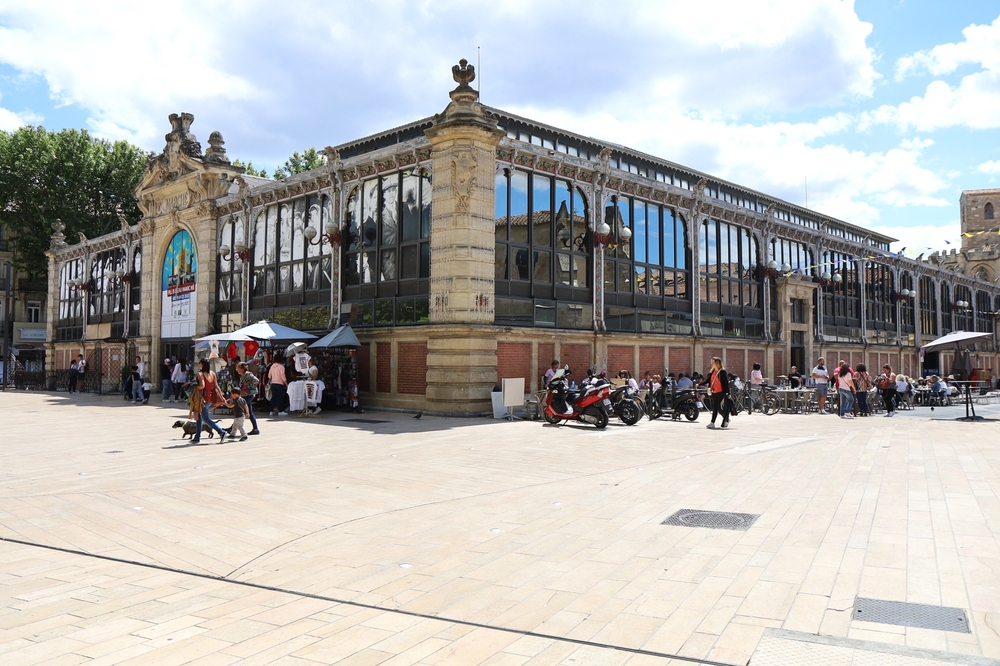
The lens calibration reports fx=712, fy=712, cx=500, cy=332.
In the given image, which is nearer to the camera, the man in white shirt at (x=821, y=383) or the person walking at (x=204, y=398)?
the person walking at (x=204, y=398)

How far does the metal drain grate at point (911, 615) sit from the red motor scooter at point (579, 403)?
12.7 m

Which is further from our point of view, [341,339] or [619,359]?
[619,359]

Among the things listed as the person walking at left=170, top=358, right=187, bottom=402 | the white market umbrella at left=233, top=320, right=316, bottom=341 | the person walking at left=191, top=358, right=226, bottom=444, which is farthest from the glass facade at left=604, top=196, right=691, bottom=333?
the person walking at left=170, top=358, right=187, bottom=402

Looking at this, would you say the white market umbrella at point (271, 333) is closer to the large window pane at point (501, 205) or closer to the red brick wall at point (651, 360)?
the large window pane at point (501, 205)

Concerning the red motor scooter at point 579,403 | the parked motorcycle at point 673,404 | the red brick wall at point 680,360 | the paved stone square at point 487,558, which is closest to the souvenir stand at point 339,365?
the red motor scooter at point 579,403

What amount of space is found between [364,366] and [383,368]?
105 centimetres

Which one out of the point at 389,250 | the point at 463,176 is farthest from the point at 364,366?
the point at 463,176

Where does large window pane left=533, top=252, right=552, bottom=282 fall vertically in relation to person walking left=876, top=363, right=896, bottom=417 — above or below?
above

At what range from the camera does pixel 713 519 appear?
7.33 meters

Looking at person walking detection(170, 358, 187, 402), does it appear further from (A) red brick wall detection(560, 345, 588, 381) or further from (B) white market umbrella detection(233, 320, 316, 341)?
(A) red brick wall detection(560, 345, 588, 381)

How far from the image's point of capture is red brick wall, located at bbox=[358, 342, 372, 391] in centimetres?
2359

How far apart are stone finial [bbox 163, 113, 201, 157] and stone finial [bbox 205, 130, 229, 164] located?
0.98 metres

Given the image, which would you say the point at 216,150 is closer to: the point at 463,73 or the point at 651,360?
the point at 463,73

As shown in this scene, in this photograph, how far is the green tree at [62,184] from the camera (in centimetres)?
4819
